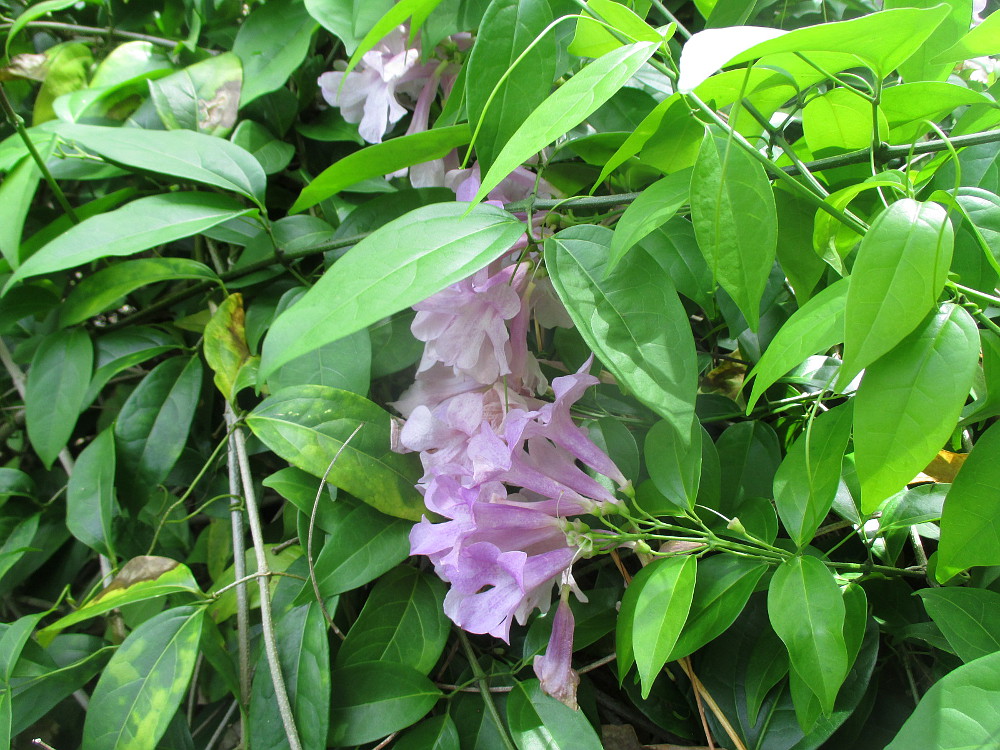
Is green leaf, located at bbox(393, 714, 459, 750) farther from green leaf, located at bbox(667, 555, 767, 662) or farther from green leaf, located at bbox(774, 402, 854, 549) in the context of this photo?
green leaf, located at bbox(774, 402, 854, 549)

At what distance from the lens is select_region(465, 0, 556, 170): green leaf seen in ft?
1.42

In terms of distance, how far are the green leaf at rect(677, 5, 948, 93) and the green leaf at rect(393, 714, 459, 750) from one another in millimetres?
Answer: 477

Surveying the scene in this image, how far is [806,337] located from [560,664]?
11.0 inches

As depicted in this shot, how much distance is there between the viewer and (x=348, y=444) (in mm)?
539

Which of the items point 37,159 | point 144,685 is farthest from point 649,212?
point 37,159

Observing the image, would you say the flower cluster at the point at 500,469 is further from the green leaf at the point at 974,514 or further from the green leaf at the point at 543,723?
the green leaf at the point at 974,514

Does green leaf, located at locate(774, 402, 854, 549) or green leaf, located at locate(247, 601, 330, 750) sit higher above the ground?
green leaf, located at locate(774, 402, 854, 549)

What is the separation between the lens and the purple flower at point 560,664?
0.46 metres

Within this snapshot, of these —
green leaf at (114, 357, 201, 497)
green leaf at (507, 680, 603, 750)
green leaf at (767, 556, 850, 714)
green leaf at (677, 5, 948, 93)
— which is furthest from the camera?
green leaf at (114, 357, 201, 497)

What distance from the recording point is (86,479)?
0.68 metres

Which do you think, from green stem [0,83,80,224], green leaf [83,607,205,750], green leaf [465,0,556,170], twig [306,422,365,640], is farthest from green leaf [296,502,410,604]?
green stem [0,83,80,224]

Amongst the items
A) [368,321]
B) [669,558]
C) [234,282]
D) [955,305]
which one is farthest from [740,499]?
[234,282]

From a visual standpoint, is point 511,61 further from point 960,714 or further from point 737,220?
point 960,714

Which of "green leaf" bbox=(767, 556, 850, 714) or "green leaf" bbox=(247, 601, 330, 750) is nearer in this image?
"green leaf" bbox=(767, 556, 850, 714)
